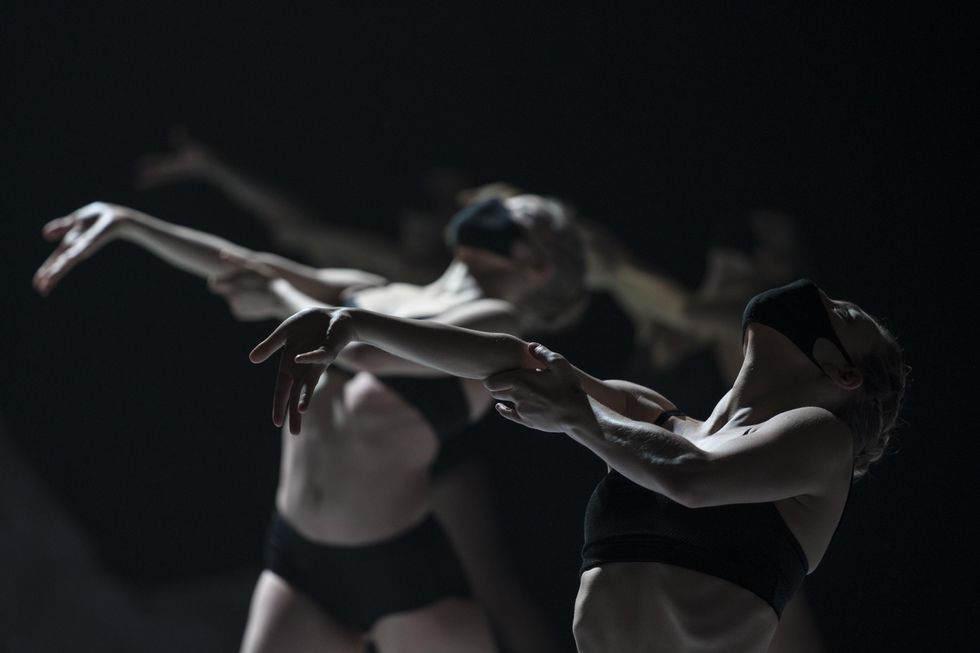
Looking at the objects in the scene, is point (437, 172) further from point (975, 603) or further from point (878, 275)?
point (975, 603)

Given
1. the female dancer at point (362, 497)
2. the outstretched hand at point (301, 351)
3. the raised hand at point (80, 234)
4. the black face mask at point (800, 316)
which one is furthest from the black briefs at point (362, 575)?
the black face mask at point (800, 316)

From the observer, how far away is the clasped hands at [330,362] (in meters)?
1.46

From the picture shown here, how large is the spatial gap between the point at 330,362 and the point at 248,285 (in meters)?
1.33

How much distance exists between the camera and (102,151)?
4.70 meters

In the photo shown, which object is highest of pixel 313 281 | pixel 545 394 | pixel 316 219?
pixel 545 394

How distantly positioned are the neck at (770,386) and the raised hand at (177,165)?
348cm

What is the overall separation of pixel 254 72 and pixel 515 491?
2039 millimetres

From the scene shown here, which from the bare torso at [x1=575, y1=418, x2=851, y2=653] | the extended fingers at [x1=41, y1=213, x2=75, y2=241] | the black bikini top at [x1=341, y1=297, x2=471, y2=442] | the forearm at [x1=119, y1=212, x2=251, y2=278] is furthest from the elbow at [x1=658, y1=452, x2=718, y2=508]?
the extended fingers at [x1=41, y1=213, x2=75, y2=241]

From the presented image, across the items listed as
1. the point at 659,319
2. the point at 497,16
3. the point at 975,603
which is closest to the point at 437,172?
the point at 497,16

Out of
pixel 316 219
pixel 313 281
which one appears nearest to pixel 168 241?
pixel 313 281

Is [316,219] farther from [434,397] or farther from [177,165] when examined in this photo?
[434,397]

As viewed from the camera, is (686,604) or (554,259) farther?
(554,259)

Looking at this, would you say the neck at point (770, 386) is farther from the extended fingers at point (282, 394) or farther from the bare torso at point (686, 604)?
the extended fingers at point (282, 394)

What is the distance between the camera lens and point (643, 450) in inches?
56.1
